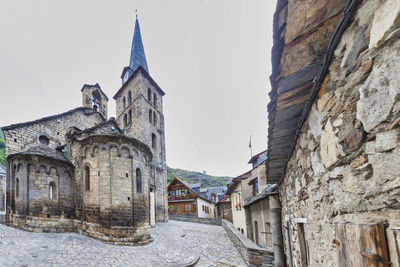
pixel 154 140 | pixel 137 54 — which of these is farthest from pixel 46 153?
pixel 137 54

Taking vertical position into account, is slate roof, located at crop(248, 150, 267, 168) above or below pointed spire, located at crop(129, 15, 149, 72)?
below

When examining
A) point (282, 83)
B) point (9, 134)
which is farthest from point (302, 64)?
point (9, 134)

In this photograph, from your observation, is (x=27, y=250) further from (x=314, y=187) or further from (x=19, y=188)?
(x=314, y=187)

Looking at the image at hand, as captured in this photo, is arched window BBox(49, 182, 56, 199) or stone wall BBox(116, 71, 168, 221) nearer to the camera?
arched window BBox(49, 182, 56, 199)

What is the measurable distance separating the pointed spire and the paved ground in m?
24.9

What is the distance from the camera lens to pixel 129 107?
24.0 metres

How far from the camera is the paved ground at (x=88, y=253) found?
736 centimetres

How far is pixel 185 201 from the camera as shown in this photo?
1265 inches

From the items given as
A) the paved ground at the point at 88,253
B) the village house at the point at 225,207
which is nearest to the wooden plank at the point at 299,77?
the paved ground at the point at 88,253

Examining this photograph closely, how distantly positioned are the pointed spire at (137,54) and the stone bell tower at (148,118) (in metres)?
3.61

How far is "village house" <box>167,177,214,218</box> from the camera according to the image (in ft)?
103

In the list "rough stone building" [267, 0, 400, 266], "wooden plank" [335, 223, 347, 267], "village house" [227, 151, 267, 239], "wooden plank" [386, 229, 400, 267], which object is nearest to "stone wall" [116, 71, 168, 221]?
"village house" [227, 151, 267, 239]

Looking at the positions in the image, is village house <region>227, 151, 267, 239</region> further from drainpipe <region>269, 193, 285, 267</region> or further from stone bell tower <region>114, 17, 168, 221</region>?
stone bell tower <region>114, 17, 168, 221</region>

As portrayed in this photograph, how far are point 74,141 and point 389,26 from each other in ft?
50.9
